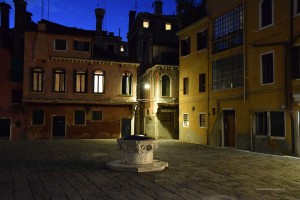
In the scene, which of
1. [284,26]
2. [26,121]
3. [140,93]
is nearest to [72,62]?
[26,121]

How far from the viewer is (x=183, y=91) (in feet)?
93.7

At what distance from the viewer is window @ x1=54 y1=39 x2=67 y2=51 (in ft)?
101

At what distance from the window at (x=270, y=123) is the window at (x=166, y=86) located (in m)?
13.7

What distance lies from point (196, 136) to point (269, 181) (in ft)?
52.7

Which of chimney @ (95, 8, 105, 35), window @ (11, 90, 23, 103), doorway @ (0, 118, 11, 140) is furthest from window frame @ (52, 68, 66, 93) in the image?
chimney @ (95, 8, 105, 35)

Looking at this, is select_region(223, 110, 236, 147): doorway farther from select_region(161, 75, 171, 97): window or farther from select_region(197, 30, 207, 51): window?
select_region(161, 75, 171, 97): window

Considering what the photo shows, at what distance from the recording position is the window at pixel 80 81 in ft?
102

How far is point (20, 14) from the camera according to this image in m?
31.9

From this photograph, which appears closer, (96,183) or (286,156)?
(96,183)

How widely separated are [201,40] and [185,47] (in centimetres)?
255

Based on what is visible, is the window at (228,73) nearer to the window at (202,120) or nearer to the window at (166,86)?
the window at (202,120)

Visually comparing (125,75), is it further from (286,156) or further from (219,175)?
(219,175)

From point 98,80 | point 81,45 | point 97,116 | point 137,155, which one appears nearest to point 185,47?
point 98,80

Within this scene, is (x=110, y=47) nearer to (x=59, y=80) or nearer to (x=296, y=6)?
(x=59, y=80)
